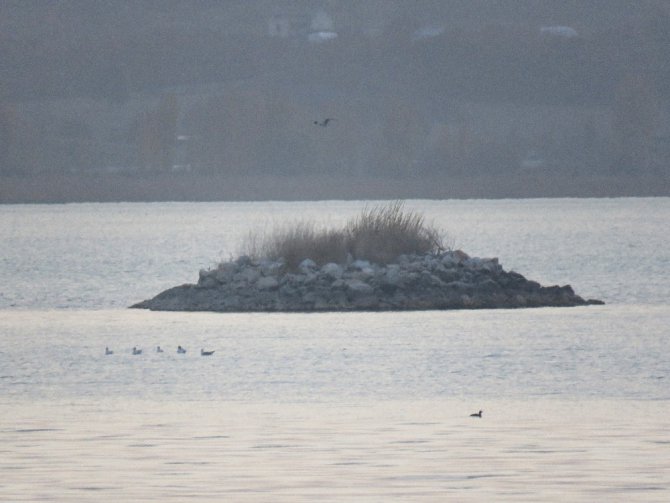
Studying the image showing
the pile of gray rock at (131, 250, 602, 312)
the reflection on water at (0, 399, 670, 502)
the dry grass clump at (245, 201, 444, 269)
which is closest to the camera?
the reflection on water at (0, 399, 670, 502)

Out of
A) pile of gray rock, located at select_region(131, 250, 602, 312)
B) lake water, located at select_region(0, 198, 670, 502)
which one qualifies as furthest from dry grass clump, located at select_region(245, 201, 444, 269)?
lake water, located at select_region(0, 198, 670, 502)

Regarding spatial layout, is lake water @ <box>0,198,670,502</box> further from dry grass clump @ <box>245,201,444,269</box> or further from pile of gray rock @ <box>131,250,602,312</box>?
dry grass clump @ <box>245,201,444,269</box>

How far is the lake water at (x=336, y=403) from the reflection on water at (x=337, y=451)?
0.12 ft

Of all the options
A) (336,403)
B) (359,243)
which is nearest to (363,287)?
(359,243)

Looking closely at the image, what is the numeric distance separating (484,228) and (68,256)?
1529 inches

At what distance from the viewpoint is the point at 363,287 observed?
38.2 metres

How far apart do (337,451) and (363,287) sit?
828 inches

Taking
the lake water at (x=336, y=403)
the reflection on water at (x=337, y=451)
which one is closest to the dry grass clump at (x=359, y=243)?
the lake water at (x=336, y=403)

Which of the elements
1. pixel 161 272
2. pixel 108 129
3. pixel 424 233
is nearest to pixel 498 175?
pixel 108 129

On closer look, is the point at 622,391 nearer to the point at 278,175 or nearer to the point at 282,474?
the point at 282,474

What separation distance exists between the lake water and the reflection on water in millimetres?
37

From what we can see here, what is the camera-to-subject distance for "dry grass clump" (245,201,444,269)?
132ft

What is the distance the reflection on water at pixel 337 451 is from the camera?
14938mm

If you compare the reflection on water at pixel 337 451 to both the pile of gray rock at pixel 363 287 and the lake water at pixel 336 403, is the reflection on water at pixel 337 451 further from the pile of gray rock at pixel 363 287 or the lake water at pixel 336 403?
the pile of gray rock at pixel 363 287
